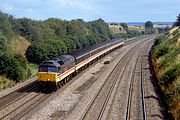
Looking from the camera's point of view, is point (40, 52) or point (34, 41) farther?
point (34, 41)

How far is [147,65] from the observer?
53531 millimetres

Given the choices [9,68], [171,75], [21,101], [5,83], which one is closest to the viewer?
[21,101]

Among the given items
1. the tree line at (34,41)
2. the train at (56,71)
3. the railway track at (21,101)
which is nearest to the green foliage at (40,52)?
the tree line at (34,41)

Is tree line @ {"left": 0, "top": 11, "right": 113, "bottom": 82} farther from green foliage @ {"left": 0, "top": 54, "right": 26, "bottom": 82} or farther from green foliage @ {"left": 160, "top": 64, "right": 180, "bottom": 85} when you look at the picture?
green foliage @ {"left": 160, "top": 64, "right": 180, "bottom": 85}

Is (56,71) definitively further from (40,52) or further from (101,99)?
(40,52)

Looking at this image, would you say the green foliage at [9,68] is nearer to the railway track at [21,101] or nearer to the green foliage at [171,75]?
the railway track at [21,101]

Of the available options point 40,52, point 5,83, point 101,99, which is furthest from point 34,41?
point 101,99

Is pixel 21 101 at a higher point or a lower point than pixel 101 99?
lower

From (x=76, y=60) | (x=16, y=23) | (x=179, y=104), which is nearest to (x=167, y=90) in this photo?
(x=179, y=104)

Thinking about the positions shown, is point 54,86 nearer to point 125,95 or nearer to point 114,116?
point 125,95

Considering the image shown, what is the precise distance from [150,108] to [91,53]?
1134 inches

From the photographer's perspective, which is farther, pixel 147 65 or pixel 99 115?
pixel 147 65

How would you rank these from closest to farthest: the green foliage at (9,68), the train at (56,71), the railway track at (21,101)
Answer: the railway track at (21,101)
the train at (56,71)
the green foliage at (9,68)

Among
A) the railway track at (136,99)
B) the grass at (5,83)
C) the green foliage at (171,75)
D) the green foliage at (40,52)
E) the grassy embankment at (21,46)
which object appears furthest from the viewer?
the green foliage at (40,52)
